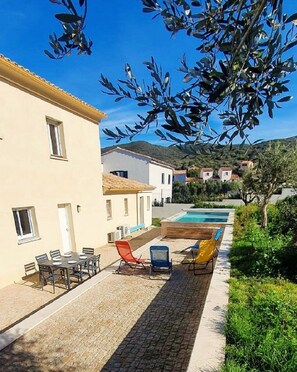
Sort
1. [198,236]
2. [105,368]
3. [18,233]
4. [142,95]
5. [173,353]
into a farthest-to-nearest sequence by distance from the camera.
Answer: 1. [198,236]
2. [18,233]
3. [173,353]
4. [105,368]
5. [142,95]

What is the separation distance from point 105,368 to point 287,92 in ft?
15.8

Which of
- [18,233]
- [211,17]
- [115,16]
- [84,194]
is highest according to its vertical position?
[115,16]

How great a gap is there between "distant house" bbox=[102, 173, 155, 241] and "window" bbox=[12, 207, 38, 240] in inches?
237

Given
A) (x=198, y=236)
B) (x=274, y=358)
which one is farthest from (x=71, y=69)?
(x=198, y=236)

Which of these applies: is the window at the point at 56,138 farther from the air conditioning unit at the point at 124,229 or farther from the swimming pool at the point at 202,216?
the swimming pool at the point at 202,216

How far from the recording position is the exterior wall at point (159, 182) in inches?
1263

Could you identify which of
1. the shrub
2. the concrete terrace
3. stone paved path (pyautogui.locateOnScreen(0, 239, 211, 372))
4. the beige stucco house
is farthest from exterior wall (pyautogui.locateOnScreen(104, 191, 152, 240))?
the shrub

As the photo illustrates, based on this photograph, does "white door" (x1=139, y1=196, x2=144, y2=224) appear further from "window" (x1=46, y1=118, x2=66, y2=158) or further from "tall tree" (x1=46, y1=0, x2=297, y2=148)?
"tall tree" (x1=46, y1=0, x2=297, y2=148)

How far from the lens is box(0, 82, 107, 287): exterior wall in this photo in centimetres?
851

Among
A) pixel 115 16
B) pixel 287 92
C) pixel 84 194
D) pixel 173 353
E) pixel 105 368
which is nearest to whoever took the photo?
pixel 287 92

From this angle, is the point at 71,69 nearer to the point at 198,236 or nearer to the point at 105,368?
the point at 105,368

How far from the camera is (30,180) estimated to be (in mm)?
9492

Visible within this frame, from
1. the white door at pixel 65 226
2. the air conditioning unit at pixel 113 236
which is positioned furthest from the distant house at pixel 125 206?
the white door at pixel 65 226

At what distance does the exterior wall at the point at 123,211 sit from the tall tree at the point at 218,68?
14439 mm
